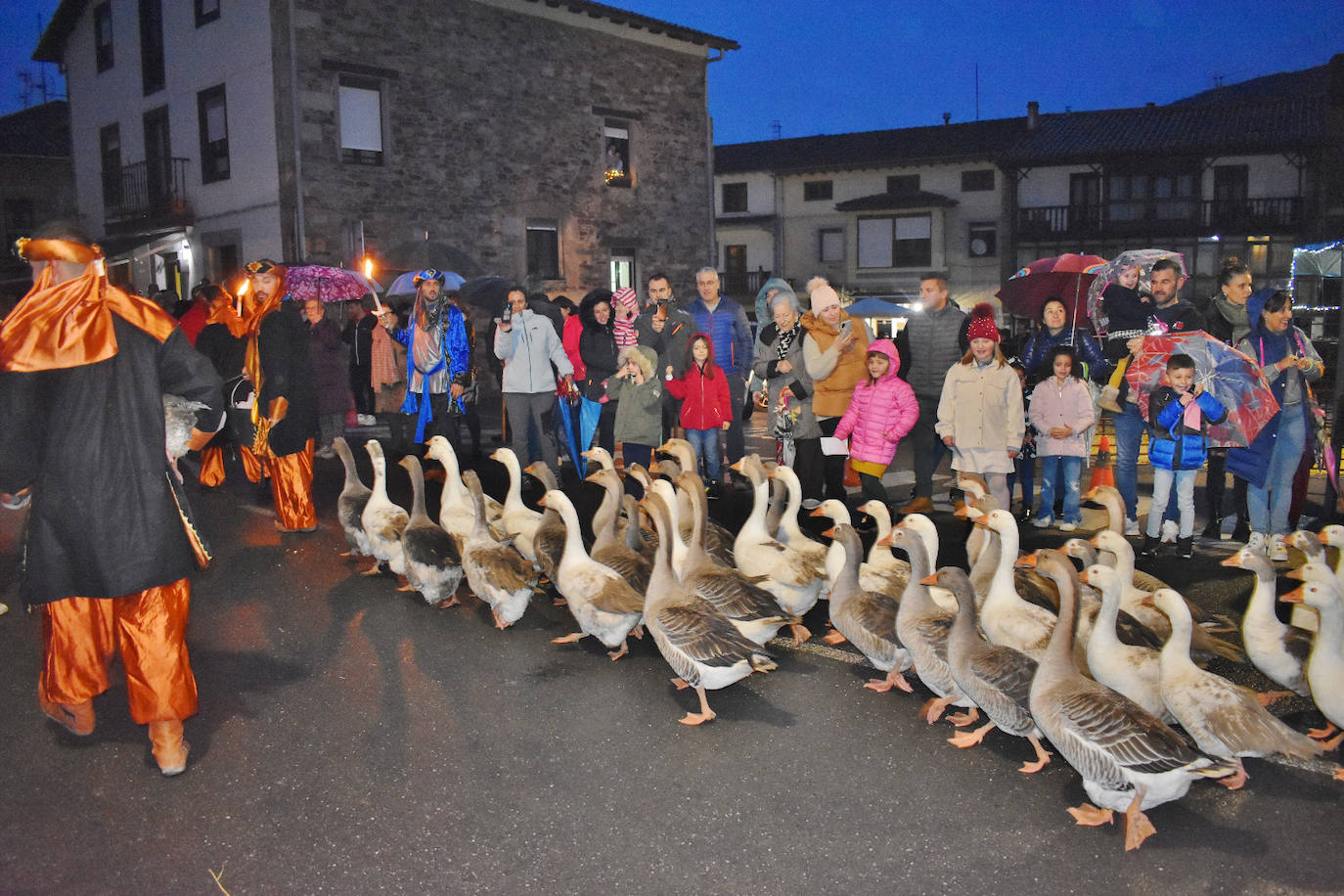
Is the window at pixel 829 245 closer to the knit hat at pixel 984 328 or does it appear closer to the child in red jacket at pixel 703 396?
the child in red jacket at pixel 703 396

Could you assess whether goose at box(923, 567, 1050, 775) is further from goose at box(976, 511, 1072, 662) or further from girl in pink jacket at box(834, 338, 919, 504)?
girl in pink jacket at box(834, 338, 919, 504)

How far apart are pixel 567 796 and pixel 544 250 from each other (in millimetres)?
20961

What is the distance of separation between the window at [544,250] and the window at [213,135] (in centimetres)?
660

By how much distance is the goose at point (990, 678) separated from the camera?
4.62m

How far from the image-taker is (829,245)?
135ft

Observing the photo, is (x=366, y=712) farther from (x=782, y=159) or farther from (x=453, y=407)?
(x=782, y=159)

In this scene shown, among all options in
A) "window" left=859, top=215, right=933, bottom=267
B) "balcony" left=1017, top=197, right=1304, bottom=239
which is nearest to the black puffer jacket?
"balcony" left=1017, top=197, right=1304, bottom=239

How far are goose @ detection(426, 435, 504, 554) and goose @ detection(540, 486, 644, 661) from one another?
129 cm

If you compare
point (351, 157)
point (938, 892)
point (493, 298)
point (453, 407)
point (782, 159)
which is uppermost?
point (782, 159)

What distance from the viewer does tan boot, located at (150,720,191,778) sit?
454 centimetres

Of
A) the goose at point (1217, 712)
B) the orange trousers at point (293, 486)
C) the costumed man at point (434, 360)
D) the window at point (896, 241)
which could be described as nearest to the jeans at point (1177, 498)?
the goose at point (1217, 712)

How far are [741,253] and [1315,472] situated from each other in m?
34.0

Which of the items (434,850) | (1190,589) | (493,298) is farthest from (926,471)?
(493,298)

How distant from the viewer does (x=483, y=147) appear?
22531 mm
